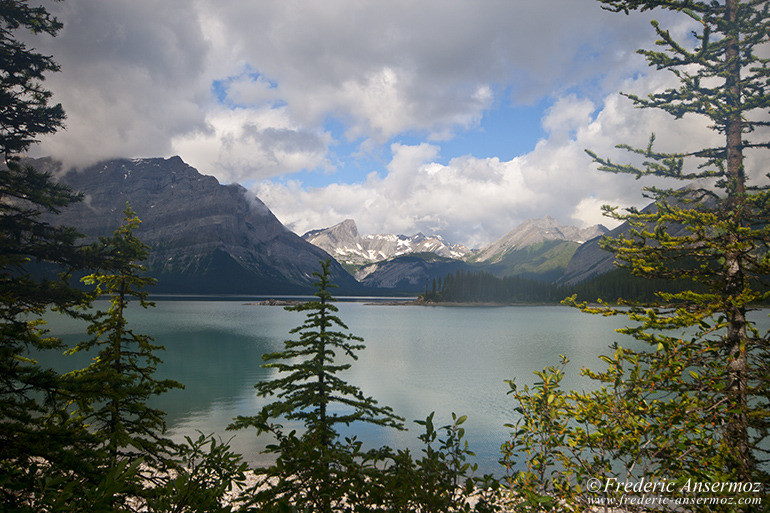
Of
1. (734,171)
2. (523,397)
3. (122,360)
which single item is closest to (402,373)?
(122,360)

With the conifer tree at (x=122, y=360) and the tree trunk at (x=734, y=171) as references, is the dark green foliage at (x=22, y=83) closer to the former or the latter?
the conifer tree at (x=122, y=360)

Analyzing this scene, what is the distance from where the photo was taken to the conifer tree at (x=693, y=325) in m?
6.12

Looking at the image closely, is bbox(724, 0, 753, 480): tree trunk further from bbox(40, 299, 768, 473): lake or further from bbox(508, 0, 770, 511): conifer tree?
bbox(40, 299, 768, 473): lake

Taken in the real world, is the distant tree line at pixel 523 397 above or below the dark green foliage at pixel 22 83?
below

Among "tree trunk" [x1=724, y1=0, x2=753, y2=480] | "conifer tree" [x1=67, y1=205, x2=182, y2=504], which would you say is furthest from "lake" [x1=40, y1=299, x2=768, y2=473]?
"tree trunk" [x1=724, y1=0, x2=753, y2=480]

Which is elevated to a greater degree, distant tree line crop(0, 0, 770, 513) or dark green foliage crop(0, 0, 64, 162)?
dark green foliage crop(0, 0, 64, 162)

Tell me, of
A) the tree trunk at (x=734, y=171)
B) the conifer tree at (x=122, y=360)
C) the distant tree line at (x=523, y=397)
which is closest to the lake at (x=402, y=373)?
the conifer tree at (x=122, y=360)

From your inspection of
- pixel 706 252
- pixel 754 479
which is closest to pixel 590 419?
pixel 754 479

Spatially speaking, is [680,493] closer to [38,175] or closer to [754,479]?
[754,479]

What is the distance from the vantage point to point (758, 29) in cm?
1373

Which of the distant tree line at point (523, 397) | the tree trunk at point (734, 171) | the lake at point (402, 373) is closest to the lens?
the distant tree line at point (523, 397)

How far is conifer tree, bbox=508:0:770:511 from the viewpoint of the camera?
6121 mm

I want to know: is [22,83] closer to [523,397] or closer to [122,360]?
[122,360]

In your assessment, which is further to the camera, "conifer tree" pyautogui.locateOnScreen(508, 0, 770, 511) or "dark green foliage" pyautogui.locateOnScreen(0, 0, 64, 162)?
"dark green foliage" pyautogui.locateOnScreen(0, 0, 64, 162)
